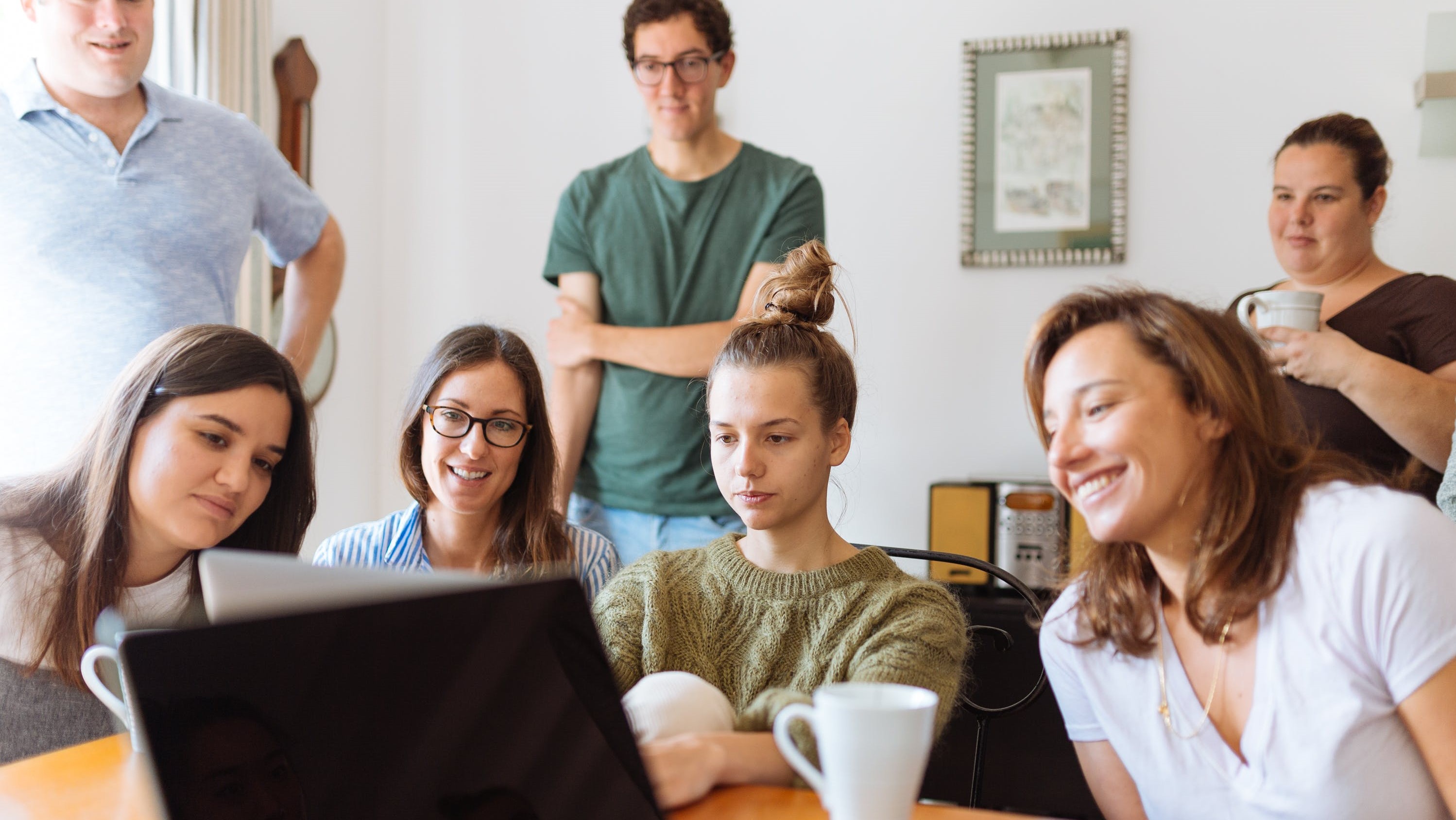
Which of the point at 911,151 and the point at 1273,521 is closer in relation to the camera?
the point at 1273,521

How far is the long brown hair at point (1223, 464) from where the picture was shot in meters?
1.07

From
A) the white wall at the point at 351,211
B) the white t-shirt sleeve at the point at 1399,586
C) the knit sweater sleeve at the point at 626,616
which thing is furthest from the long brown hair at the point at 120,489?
the white wall at the point at 351,211

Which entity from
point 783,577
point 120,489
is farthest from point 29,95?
point 783,577

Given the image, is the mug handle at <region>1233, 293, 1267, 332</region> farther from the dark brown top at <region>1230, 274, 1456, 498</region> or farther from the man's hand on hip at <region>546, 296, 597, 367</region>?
the man's hand on hip at <region>546, 296, 597, 367</region>

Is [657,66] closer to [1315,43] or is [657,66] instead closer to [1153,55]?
[1153,55]

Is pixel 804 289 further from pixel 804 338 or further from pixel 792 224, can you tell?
pixel 792 224

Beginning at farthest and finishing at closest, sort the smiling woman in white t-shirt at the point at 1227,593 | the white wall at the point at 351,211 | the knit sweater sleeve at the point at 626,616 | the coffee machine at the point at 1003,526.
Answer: the white wall at the point at 351,211
the coffee machine at the point at 1003,526
the knit sweater sleeve at the point at 626,616
the smiling woman in white t-shirt at the point at 1227,593

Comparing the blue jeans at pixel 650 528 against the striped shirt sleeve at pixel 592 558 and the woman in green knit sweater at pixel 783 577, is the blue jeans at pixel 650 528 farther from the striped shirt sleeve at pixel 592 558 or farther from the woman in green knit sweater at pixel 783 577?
the woman in green knit sweater at pixel 783 577

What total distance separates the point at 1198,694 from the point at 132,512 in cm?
129

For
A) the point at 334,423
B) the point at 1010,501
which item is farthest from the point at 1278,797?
the point at 334,423

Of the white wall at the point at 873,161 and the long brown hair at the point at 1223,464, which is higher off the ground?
the white wall at the point at 873,161

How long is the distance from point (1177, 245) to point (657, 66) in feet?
5.01

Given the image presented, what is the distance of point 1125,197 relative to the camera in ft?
9.43

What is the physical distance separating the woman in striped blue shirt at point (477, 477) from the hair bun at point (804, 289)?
43cm
